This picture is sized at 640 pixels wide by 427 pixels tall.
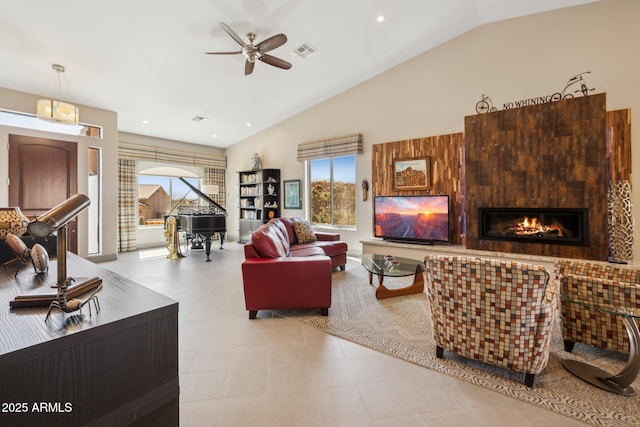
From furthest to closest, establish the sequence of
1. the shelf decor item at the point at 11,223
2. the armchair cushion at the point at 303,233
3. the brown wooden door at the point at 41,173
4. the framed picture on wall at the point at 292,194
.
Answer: the framed picture on wall at the point at 292,194 → the armchair cushion at the point at 303,233 → the brown wooden door at the point at 41,173 → the shelf decor item at the point at 11,223

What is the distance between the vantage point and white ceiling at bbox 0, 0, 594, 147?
3.36 m

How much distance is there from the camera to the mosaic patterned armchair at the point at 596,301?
1.92 meters

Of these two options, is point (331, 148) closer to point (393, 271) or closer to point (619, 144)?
point (393, 271)

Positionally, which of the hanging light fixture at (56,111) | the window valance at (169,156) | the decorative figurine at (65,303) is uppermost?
the window valance at (169,156)

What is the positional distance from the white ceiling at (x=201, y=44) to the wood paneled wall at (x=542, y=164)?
162cm

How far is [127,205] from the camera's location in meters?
6.97

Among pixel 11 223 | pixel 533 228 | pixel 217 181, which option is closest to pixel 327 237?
pixel 533 228

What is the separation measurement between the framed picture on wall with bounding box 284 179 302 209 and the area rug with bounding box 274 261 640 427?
3.77m

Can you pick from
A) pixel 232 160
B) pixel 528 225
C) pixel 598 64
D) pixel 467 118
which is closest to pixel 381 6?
pixel 467 118

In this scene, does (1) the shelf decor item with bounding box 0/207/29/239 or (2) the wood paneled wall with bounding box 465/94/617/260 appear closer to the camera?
(1) the shelf decor item with bounding box 0/207/29/239

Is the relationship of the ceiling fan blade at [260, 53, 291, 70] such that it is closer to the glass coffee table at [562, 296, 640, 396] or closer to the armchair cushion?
the armchair cushion

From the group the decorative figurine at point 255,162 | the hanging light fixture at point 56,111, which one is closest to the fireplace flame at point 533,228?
the decorative figurine at point 255,162

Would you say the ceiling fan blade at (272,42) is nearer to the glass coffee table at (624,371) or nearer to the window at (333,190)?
the window at (333,190)

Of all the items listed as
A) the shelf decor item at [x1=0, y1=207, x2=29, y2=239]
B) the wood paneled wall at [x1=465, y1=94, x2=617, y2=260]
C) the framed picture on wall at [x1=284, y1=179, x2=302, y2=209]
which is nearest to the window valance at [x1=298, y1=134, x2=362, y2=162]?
the framed picture on wall at [x1=284, y1=179, x2=302, y2=209]
